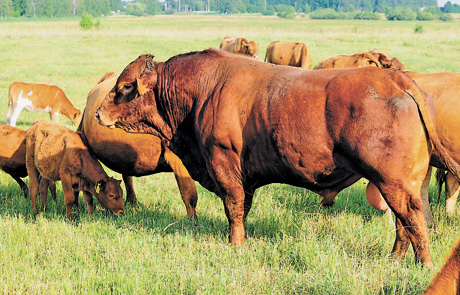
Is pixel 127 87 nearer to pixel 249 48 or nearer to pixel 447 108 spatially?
pixel 447 108

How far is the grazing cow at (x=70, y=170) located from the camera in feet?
22.5

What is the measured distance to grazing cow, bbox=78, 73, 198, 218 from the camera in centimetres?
670

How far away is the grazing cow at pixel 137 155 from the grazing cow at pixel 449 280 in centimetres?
432

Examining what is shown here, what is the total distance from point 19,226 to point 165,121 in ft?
7.50

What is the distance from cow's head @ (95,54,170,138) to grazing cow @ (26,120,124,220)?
1.42 m

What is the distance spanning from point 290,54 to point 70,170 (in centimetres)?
1413

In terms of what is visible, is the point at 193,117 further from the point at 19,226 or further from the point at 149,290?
the point at 19,226

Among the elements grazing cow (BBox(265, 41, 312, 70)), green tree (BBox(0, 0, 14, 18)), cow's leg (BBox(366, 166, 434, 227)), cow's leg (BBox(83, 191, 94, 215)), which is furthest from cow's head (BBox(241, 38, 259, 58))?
green tree (BBox(0, 0, 14, 18))

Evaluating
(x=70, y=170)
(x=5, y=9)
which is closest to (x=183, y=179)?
(x=70, y=170)

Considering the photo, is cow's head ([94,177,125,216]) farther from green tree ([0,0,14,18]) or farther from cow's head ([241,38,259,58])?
green tree ([0,0,14,18])

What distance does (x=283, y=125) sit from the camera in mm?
4742

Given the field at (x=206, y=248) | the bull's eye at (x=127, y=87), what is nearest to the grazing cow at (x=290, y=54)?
the field at (x=206, y=248)

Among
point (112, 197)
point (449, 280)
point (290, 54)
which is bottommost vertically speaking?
point (112, 197)

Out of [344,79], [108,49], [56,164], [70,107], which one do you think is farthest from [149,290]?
[108,49]
